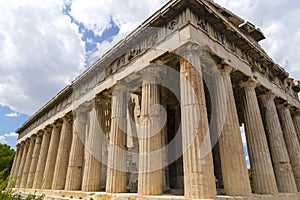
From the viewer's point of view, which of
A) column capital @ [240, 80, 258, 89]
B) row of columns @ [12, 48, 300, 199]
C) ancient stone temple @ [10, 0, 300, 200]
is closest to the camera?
Result: row of columns @ [12, 48, 300, 199]

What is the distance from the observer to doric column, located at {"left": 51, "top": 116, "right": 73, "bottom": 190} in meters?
16.9

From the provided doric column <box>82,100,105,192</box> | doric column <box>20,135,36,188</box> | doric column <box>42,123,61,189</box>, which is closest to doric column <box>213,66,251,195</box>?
doric column <box>82,100,105,192</box>

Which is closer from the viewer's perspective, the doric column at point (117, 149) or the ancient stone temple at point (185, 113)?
the ancient stone temple at point (185, 113)

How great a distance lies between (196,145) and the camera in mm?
7988

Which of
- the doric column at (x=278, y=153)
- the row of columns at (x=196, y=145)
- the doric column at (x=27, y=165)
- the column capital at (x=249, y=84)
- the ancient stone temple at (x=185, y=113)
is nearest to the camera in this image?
the row of columns at (x=196, y=145)

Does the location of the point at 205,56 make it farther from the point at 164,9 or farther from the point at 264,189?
the point at 264,189

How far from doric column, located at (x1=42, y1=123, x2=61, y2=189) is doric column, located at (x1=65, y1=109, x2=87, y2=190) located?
4.42 metres

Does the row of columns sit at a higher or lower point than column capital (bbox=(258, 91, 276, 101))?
lower

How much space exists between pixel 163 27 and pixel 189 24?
1.93m

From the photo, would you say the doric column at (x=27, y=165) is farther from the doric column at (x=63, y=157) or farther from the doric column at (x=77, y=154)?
the doric column at (x=77, y=154)

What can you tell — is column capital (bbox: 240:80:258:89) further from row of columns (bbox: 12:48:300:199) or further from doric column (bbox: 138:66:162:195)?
doric column (bbox: 138:66:162:195)

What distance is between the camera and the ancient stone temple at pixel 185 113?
9.05 metres

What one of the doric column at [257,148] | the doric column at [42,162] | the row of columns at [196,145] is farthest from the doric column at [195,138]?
the doric column at [42,162]

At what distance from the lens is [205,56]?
10.2 meters
